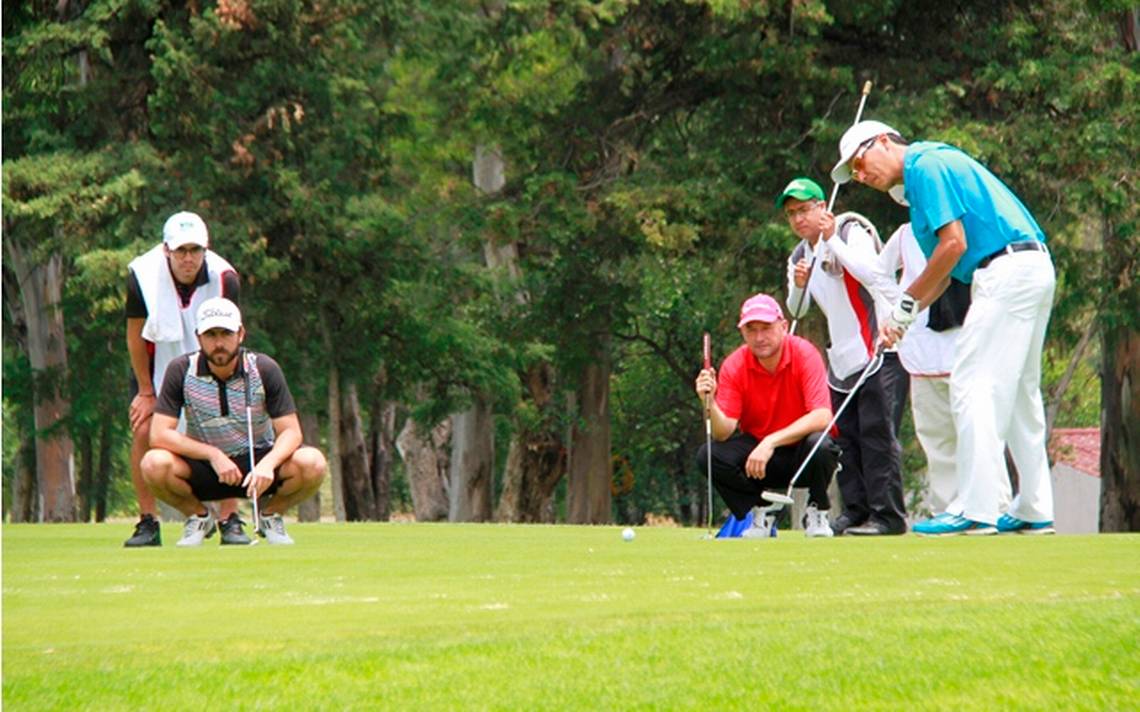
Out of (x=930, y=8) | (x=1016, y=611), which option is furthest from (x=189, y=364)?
(x=930, y=8)

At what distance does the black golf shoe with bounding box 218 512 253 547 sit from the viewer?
433 inches

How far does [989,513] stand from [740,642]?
4855mm

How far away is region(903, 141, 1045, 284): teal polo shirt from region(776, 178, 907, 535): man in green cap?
109cm

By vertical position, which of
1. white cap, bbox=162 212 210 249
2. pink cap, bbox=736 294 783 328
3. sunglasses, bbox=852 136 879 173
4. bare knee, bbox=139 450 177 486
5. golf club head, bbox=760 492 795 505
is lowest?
golf club head, bbox=760 492 795 505

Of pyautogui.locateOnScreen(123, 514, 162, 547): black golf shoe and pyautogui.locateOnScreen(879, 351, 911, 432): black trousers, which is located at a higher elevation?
pyautogui.locateOnScreen(879, 351, 911, 432): black trousers

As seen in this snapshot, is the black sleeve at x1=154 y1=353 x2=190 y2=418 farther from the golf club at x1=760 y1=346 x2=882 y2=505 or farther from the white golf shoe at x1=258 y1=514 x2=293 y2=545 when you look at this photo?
the golf club at x1=760 y1=346 x2=882 y2=505

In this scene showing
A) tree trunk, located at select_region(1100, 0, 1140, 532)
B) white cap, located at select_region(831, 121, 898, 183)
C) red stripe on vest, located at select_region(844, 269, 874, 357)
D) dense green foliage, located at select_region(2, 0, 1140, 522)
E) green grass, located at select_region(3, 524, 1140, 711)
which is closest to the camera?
green grass, located at select_region(3, 524, 1140, 711)

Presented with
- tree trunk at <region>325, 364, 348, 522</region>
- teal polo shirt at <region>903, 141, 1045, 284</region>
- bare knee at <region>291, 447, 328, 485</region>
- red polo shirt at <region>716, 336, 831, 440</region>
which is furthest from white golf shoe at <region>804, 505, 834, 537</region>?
tree trunk at <region>325, 364, 348, 522</region>

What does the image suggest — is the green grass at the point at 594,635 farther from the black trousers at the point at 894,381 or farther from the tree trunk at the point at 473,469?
the tree trunk at the point at 473,469

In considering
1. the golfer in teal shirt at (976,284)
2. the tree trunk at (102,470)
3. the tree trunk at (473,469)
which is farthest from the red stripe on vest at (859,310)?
the tree trunk at (102,470)

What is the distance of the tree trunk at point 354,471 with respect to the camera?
33688 millimetres

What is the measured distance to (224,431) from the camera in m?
10.9

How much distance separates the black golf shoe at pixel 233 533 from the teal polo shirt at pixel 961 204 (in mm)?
3849

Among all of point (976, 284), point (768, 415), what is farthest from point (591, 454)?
point (976, 284)
